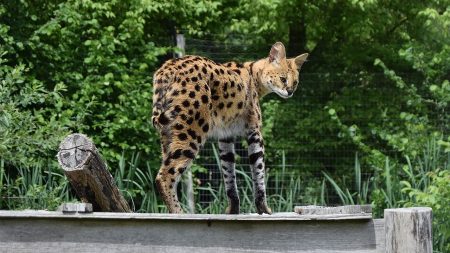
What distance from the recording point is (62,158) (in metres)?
4.01

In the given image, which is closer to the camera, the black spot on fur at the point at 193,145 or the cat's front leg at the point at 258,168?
the black spot on fur at the point at 193,145

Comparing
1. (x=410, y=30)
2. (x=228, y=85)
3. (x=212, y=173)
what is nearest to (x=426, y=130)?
(x=212, y=173)

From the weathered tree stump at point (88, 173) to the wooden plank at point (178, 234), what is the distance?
15.4 inches

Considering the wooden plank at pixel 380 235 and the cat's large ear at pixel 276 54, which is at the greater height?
the cat's large ear at pixel 276 54

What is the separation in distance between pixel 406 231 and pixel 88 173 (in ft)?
4.99

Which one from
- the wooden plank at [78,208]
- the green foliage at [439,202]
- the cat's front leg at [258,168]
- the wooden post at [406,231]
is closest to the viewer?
the wooden post at [406,231]

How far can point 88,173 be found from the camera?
4094 mm

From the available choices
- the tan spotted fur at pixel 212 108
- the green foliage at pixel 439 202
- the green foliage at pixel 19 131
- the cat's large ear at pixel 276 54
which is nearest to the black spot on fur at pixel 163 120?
the tan spotted fur at pixel 212 108

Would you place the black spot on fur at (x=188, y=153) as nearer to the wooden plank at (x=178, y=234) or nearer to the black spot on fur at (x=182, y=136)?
the black spot on fur at (x=182, y=136)

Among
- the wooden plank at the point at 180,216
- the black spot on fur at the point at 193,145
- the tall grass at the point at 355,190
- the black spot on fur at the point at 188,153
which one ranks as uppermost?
the black spot on fur at the point at 193,145

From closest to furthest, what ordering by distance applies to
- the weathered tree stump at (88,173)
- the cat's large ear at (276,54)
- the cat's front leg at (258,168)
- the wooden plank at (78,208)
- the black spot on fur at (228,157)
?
the wooden plank at (78,208) → the weathered tree stump at (88,173) → the cat's front leg at (258,168) → the black spot on fur at (228,157) → the cat's large ear at (276,54)

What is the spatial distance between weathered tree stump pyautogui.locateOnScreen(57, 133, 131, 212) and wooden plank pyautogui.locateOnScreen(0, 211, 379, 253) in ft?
1.29

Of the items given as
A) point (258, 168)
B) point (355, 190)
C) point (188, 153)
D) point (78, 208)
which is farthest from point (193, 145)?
point (355, 190)

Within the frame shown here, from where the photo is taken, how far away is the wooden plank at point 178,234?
3383 millimetres
